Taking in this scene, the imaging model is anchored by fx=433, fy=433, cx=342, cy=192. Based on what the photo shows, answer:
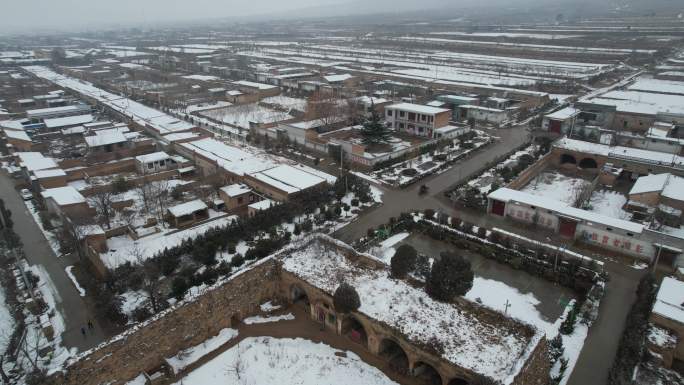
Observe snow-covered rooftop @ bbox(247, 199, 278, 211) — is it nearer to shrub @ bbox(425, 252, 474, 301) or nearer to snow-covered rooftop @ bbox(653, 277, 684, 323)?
shrub @ bbox(425, 252, 474, 301)

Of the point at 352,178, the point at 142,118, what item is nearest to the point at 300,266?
the point at 352,178

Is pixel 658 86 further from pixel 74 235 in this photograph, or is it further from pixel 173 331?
pixel 74 235

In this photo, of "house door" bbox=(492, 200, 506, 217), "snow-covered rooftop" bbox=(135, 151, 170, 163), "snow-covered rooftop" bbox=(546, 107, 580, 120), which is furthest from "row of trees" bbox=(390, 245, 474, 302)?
"snow-covered rooftop" bbox=(546, 107, 580, 120)

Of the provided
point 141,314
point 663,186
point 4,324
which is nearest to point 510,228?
point 663,186

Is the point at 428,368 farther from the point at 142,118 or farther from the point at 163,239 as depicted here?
the point at 142,118

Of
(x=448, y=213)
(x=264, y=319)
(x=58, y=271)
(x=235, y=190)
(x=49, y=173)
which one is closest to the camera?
(x=264, y=319)

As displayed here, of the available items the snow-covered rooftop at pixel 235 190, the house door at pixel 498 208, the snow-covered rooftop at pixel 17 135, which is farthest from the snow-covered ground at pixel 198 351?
the snow-covered rooftop at pixel 17 135

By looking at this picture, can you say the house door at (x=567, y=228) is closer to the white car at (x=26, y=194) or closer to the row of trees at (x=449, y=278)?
the row of trees at (x=449, y=278)
